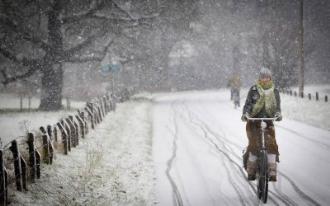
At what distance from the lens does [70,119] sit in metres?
12.8

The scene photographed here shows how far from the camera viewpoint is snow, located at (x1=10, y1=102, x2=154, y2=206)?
8000 millimetres

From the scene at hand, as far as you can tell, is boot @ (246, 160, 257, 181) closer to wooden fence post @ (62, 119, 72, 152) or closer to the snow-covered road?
A: the snow-covered road

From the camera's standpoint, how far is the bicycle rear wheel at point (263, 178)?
758 cm

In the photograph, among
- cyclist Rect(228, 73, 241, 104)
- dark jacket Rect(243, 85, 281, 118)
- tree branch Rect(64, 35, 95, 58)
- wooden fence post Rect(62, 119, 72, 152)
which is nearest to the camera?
dark jacket Rect(243, 85, 281, 118)

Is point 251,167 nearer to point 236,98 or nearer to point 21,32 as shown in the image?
point 236,98

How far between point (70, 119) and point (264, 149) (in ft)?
22.4

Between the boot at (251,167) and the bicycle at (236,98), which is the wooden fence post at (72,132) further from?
the bicycle at (236,98)

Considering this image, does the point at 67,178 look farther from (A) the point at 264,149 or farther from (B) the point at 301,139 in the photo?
(B) the point at 301,139

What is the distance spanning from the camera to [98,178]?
9430 millimetres

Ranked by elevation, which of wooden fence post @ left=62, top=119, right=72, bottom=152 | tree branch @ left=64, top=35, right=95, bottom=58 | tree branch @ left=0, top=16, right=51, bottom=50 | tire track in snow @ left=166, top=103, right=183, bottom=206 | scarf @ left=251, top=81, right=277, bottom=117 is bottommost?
tire track in snow @ left=166, top=103, right=183, bottom=206

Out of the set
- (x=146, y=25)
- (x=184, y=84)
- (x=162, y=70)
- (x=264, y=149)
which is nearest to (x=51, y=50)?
(x=146, y=25)

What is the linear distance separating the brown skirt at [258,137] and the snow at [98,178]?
224 centimetres

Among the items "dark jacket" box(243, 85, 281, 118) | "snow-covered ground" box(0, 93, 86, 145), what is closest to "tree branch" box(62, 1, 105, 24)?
"snow-covered ground" box(0, 93, 86, 145)

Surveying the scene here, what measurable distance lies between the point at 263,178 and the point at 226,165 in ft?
8.94
